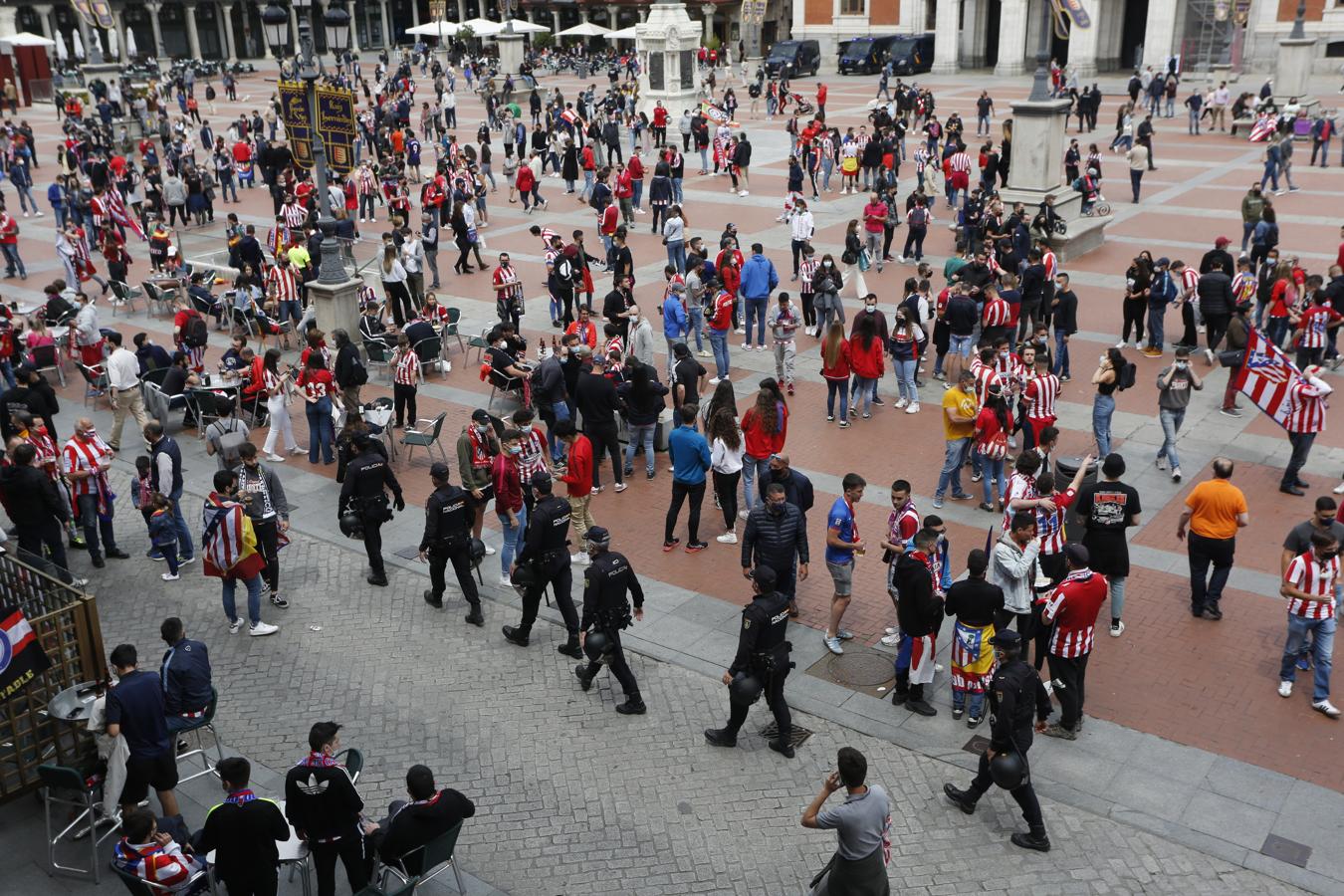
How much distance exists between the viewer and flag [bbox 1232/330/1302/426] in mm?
13516

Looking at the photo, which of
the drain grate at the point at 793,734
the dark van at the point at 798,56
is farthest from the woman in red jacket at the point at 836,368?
the dark van at the point at 798,56

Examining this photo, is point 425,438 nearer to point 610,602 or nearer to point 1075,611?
point 610,602

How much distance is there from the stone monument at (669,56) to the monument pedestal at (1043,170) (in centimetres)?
1837

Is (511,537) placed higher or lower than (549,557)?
lower

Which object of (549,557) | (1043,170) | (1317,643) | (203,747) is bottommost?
(203,747)

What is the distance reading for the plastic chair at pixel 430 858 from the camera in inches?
298

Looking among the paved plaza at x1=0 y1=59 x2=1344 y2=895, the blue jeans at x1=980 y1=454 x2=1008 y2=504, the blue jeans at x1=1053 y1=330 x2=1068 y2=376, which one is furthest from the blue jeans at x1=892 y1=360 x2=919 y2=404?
the blue jeans at x1=980 y1=454 x2=1008 y2=504

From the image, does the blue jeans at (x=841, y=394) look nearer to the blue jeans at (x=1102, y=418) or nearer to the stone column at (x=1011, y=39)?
the blue jeans at (x=1102, y=418)

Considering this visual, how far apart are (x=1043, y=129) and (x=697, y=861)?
64.9 ft

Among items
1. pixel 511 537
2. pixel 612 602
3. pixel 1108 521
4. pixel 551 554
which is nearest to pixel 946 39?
pixel 511 537

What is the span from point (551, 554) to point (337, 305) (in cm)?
1045

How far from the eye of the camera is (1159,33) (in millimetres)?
52219

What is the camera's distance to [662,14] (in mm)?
41062

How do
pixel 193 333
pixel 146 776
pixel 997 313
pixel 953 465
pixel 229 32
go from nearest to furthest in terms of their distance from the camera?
pixel 146 776, pixel 953 465, pixel 997 313, pixel 193 333, pixel 229 32
